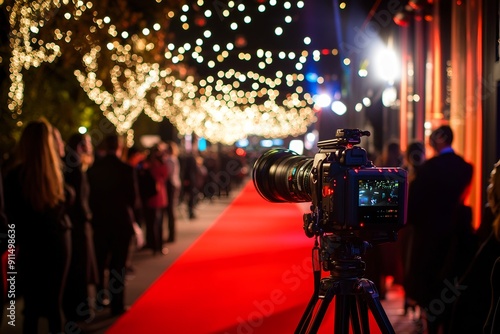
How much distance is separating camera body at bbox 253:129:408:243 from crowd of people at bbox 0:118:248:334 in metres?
2.32

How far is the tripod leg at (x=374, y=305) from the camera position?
124 inches

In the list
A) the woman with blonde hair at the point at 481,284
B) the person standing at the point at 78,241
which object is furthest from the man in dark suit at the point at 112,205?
the woman with blonde hair at the point at 481,284

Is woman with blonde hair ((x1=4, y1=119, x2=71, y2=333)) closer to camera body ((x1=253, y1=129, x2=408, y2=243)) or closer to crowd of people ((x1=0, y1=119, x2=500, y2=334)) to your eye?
crowd of people ((x1=0, y1=119, x2=500, y2=334))

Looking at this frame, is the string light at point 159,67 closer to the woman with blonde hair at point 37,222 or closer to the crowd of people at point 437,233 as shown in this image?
the woman with blonde hair at point 37,222

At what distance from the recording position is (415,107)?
14.2 meters

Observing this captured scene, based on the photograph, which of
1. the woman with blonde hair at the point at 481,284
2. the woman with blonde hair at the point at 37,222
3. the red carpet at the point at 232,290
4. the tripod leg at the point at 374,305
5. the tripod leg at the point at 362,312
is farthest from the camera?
the red carpet at the point at 232,290

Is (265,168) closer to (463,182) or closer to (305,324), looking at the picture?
(305,324)

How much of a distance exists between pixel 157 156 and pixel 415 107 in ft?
17.1

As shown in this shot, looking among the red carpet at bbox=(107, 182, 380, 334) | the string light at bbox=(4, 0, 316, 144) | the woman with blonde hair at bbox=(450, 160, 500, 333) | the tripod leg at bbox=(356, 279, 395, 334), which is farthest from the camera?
the string light at bbox=(4, 0, 316, 144)

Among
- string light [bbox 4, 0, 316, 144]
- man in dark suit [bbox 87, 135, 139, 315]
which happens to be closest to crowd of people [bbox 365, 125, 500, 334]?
man in dark suit [bbox 87, 135, 139, 315]

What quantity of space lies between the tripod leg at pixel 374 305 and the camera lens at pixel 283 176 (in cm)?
50

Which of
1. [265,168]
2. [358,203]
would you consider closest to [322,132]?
[265,168]

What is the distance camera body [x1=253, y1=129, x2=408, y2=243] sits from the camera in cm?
303

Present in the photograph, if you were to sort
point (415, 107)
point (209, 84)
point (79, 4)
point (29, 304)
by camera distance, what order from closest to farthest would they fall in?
point (29, 304) < point (79, 4) < point (415, 107) < point (209, 84)
